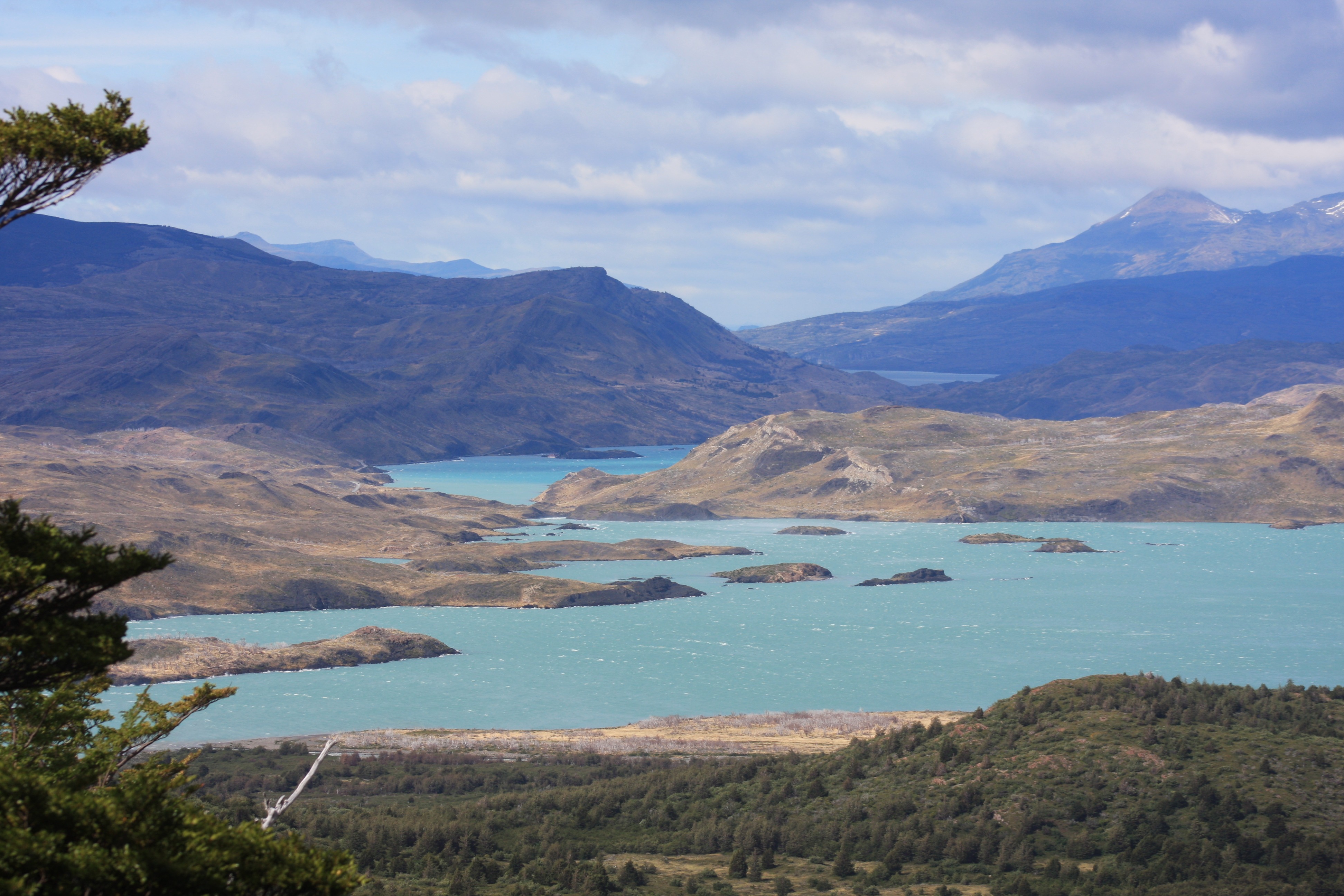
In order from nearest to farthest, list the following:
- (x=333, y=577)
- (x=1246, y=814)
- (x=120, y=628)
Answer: (x=120, y=628), (x=1246, y=814), (x=333, y=577)

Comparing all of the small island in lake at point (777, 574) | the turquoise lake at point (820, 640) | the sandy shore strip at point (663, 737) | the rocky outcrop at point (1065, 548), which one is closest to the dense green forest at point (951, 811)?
the sandy shore strip at point (663, 737)

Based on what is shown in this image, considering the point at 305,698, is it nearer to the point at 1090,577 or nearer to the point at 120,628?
the point at 120,628

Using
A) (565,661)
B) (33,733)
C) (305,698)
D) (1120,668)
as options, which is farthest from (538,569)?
(33,733)

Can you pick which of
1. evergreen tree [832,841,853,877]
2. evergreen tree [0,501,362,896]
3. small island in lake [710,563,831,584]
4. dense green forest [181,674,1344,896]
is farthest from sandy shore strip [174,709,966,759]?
small island in lake [710,563,831,584]

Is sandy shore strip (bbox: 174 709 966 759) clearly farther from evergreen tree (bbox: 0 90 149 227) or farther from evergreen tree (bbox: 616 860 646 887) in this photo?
evergreen tree (bbox: 0 90 149 227)

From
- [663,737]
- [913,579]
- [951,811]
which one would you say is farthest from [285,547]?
[951,811]

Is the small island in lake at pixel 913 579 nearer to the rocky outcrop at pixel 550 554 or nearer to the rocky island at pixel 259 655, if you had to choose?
the rocky outcrop at pixel 550 554

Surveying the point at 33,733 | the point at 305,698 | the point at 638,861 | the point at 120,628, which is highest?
the point at 120,628
